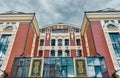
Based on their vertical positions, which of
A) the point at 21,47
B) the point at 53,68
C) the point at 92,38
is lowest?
the point at 53,68

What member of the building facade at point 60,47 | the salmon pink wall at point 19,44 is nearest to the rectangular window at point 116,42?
the building facade at point 60,47

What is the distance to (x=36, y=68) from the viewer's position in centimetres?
1845

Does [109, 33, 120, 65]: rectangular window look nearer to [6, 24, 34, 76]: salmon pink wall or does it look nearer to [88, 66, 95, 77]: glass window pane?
[88, 66, 95, 77]: glass window pane

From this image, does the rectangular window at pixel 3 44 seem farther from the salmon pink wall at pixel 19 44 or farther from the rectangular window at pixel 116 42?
the rectangular window at pixel 116 42

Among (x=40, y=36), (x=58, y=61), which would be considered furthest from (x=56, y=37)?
(x=58, y=61)

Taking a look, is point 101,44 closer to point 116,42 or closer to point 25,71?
point 116,42

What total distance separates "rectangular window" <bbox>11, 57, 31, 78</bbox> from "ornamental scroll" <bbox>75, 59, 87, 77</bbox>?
21.3 feet

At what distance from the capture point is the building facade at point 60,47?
60.1 ft

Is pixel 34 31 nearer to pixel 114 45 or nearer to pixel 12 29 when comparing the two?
pixel 12 29

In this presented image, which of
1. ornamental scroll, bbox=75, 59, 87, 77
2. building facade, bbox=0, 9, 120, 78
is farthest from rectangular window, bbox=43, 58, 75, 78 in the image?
ornamental scroll, bbox=75, 59, 87, 77

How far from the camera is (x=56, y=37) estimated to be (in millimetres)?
30062

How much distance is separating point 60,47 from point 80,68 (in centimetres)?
1068

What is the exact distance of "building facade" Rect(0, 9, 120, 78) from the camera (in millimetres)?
18328

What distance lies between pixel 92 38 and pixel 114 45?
11.7 feet
